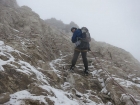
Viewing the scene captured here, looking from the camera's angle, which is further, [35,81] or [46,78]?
[46,78]

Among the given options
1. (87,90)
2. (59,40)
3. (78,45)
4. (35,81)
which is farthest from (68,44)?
(35,81)

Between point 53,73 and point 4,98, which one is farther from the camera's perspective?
point 53,73

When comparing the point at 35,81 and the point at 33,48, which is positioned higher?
the point at 33,48

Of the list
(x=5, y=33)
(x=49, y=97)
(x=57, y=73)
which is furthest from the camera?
(x=5, y=33)

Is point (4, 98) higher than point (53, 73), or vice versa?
point (53, 73)

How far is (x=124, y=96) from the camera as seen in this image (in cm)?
906

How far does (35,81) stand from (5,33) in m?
6.01

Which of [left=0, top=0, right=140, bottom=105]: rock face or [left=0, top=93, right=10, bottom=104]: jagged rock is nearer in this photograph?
[left=0, top=93, right=10, bottom=104]: jagged rock

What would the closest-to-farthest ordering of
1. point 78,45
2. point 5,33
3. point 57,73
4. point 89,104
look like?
point 89,104, point 57,73, point 78,45, point 5,33

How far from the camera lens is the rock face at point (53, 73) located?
791 cm

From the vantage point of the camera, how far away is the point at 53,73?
10.8 metres

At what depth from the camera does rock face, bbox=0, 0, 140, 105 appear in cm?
791

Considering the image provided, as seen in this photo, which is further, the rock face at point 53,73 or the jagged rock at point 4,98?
the rock face at point 53,73

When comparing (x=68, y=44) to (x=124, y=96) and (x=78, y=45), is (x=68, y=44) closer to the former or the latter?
(x=78, y=45)
